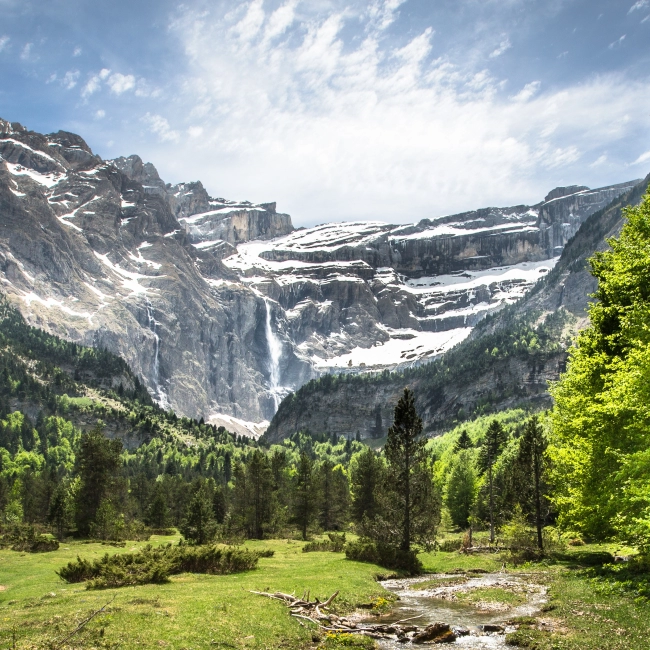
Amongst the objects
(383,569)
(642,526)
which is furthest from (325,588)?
(642,526)

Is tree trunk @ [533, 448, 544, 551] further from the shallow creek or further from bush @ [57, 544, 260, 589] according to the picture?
bush @ [57, 544, 260, 589]

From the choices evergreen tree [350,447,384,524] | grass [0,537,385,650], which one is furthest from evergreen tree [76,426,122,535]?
evergreen tree [350,447,384,524]

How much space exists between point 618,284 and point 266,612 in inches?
976

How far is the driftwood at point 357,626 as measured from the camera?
78.5 feet

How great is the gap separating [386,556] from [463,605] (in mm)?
18350

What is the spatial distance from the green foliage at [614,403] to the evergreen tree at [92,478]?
59792mm

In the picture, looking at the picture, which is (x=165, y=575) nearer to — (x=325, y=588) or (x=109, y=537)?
(x=325, y=588)

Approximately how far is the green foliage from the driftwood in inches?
355

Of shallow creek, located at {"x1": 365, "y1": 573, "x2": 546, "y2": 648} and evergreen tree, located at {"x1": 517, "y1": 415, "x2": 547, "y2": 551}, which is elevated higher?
evergreen tree, located at {"x1": 517, "y1": 415, "x2": 547, "y2": 551}

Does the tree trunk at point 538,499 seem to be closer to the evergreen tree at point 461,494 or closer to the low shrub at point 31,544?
the evergreen tree at point 461,494

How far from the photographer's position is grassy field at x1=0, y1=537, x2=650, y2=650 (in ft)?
67.5

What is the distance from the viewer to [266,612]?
Result: 2694cm

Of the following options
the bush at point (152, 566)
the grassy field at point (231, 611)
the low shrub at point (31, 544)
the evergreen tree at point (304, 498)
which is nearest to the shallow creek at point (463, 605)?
the grassy field at point (231, 611)

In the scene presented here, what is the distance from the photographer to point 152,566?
37.0 meters
